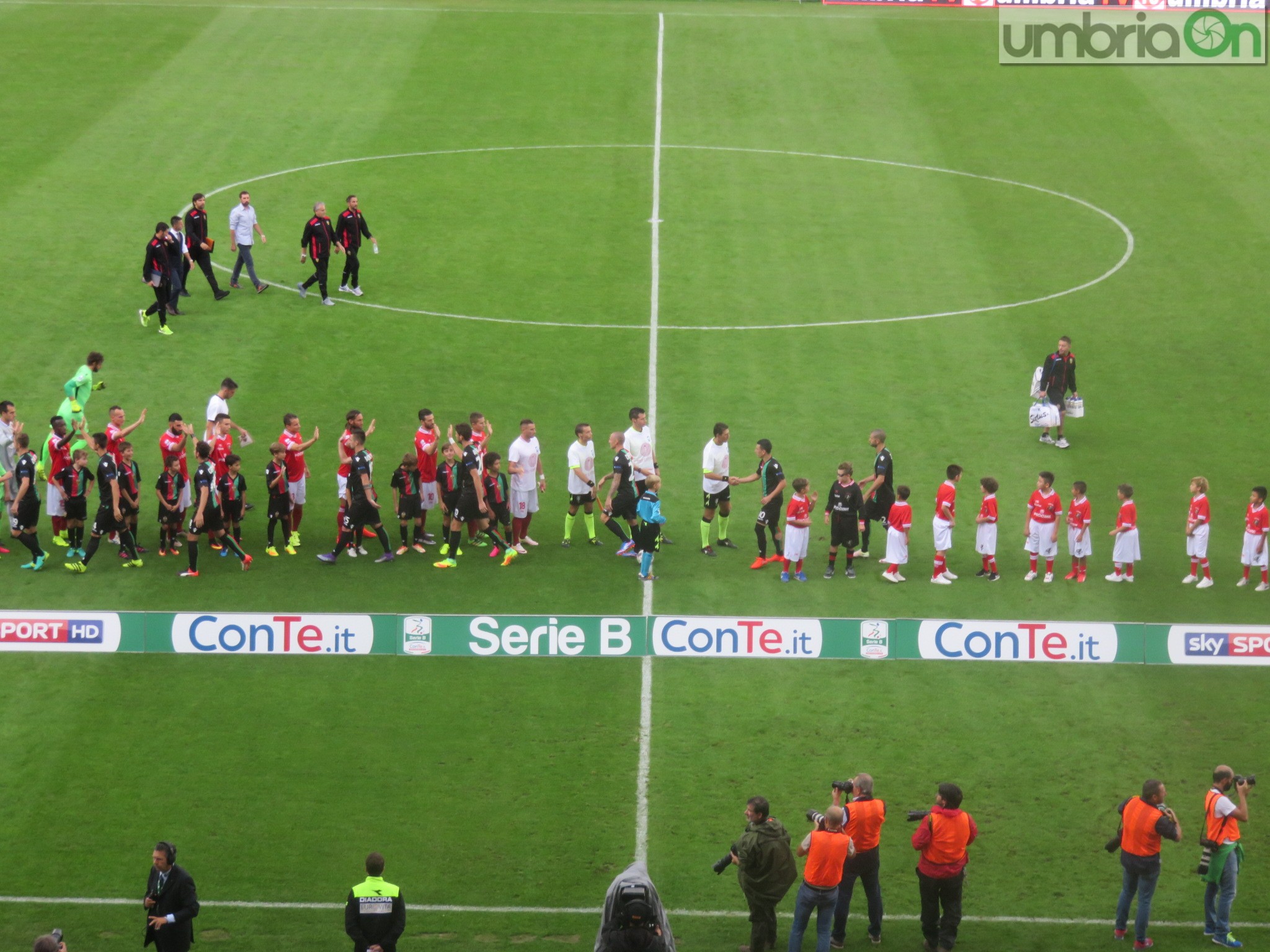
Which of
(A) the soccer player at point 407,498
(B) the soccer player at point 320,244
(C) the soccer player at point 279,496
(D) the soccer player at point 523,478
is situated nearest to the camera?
(C) the soccer player at point 279,496

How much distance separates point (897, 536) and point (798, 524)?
4.64ft

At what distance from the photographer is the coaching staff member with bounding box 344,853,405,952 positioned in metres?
13.9

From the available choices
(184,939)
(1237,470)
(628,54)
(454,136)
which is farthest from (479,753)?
(628,54)

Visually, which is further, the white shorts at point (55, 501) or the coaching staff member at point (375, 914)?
the white shorts at point (55, 501)

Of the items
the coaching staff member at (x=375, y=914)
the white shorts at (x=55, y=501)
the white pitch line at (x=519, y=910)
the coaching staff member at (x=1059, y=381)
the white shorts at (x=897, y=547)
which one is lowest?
→ the white pitch line at (x=519, y=910)

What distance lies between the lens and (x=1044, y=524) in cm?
2319

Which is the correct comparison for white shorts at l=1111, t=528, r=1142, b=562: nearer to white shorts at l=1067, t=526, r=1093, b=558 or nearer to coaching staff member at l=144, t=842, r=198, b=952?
white shorts at l=1067, t=526, r=1093, b=558

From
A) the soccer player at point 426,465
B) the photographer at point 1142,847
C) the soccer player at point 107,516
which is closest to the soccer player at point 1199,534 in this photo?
the photographer at point 1142,847

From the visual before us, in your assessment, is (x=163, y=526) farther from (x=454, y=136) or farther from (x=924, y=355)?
(x=454, y=136)

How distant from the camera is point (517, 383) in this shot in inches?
1154

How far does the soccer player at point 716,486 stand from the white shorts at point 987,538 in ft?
11.8

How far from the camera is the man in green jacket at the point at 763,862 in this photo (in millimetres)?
14773

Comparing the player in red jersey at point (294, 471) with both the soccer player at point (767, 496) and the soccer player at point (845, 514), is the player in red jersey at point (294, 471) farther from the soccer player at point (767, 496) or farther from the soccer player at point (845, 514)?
the soccer player at point (845, 514)

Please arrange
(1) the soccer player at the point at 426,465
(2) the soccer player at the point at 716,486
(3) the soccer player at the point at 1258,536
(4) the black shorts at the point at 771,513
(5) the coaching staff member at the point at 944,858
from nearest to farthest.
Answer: (5) the coaching staff member at the point at 944,858
(3) the soccer player at the point at 1258,536
(4) the black shorts at the point at 771,513
(2) the soccer player at the point at 716,486
(1) the soccer player at the point at 426,465
